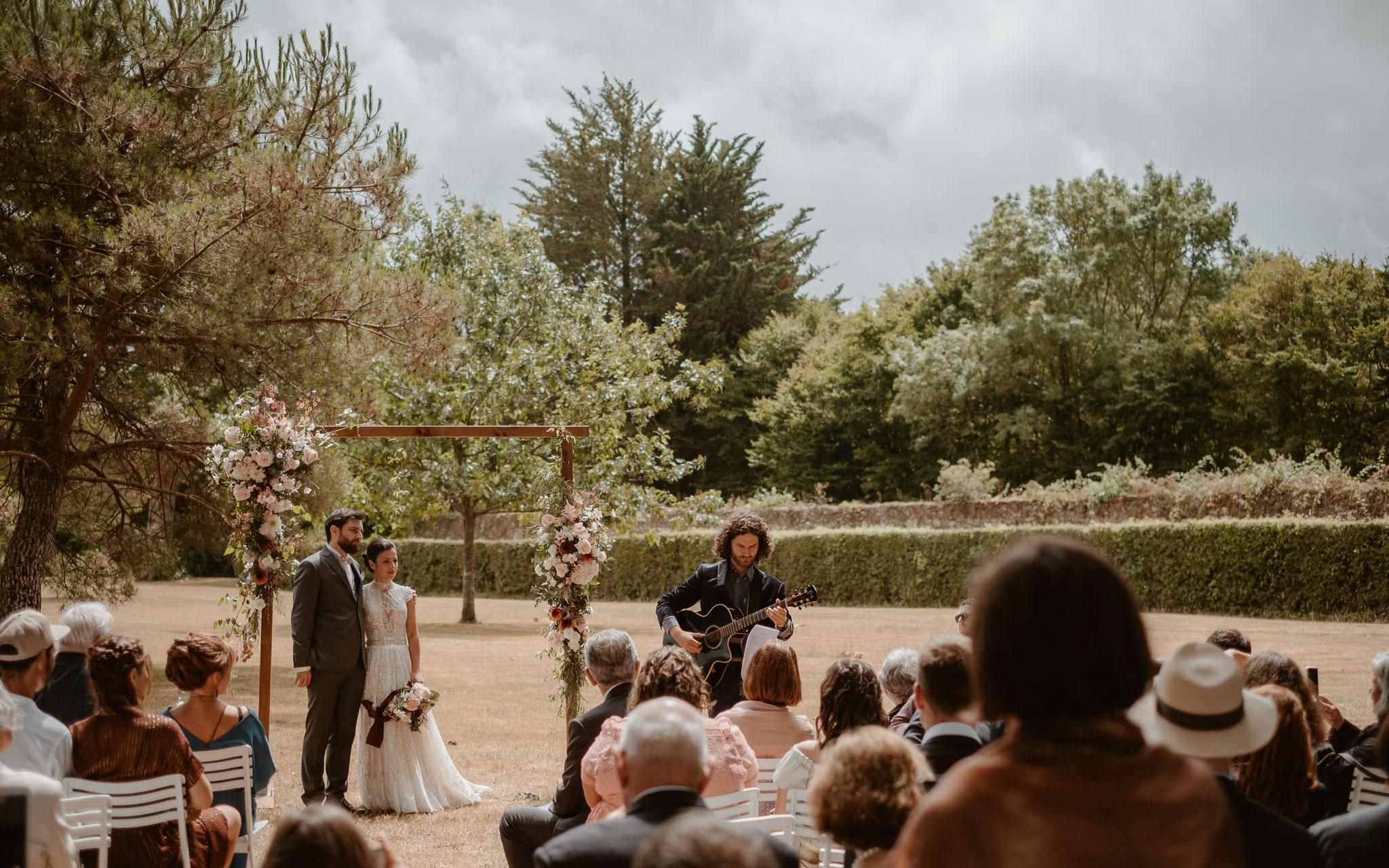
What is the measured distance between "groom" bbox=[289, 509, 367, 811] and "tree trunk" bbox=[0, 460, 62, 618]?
6146 millimetres

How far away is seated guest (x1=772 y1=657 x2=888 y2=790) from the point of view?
151 inches

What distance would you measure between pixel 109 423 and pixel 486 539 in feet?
69.9

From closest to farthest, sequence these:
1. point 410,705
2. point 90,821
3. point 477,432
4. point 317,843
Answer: point 317,843
point 90,821
point 410,705
point 477,432

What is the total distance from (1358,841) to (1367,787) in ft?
6.08

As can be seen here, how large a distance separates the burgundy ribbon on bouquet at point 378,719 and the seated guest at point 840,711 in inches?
148

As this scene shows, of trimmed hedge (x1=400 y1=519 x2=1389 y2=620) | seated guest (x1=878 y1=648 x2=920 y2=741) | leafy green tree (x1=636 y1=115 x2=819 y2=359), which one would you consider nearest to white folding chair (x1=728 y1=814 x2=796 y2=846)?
seated guest (x1=878 y1=648 x2=920 y2=741)

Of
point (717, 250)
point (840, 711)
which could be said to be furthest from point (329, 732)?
point (717, 250)

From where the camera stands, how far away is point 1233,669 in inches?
95.9

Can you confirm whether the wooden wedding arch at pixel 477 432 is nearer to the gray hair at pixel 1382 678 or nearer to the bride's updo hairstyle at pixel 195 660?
the bride's updo hairstyle at pixel 195 660

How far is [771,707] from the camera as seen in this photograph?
177 inches

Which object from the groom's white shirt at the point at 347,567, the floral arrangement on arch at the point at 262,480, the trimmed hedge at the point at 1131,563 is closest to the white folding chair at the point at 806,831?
the groom's white shirt at the point at 347,567

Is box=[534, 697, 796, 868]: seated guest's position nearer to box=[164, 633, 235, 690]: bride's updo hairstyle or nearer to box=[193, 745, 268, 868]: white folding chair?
box=[193, 745, 268, 868]: white folding chair

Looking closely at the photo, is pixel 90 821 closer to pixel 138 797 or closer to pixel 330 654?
pixel 138 797

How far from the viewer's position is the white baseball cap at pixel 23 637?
366 centimetres
